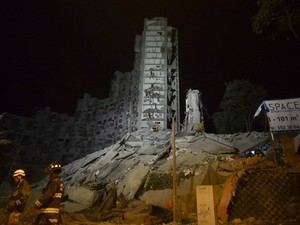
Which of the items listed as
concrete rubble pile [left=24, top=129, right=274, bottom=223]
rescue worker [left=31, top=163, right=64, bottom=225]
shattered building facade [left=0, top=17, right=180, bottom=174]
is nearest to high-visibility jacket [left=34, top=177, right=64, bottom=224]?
rescue worker [left=31, top=163, right=64, bottom=225]

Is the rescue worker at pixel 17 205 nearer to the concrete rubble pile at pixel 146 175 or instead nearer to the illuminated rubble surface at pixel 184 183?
the illuminated rubble surface at pixel 184 183

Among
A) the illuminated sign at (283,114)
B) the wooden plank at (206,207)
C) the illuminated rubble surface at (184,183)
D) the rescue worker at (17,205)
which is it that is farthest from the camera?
the illuminated rubble surface at (184,183)

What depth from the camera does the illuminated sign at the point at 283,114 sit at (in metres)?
7.99

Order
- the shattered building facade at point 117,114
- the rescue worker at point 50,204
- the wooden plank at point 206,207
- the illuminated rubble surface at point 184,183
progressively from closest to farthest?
the rescue worker at point 50,204
the wooden plank at point 206,207
the illuminated rubble surface at point 184,183
the shattered building facade at point 117,114

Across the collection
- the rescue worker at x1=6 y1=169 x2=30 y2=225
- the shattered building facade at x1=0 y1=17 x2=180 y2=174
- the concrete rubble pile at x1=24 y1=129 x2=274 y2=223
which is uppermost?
the shattered building facade at x1=0 y1=17 x2=180 y2=174

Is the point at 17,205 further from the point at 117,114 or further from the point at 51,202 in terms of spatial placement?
the point at 117,114

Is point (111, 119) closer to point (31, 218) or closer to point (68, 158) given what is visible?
point (68, 158)

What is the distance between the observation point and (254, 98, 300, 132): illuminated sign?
26.2 feet

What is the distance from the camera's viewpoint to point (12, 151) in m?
54.8

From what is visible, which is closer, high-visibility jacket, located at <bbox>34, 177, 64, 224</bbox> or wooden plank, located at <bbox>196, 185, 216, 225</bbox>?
high-visibility jacket, located at <bbox>34, 177, 64, 224</bbox>

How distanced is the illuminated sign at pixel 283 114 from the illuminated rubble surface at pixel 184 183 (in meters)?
1.84

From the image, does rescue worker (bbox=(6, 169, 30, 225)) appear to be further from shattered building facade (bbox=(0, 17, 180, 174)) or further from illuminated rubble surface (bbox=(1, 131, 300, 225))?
shattered building facade (bbox=(0, 17, 180, 174))

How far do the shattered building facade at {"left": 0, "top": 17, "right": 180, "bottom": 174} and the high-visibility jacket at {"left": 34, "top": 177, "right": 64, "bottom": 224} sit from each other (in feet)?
132

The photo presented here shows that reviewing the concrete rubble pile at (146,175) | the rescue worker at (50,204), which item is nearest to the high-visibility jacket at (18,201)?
the rescue worker at (50,204)
